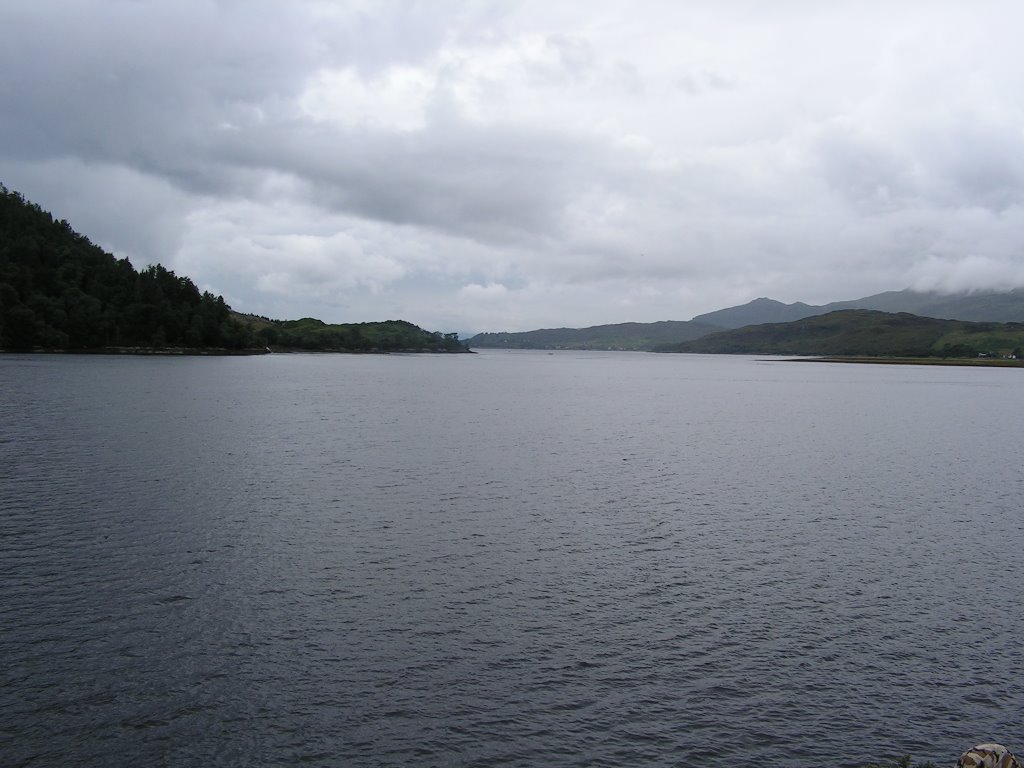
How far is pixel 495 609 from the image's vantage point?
955 inches

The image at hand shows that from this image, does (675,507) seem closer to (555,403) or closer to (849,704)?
(849,704)

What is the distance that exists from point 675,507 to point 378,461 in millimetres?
22784

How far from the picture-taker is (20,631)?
69.9 ft

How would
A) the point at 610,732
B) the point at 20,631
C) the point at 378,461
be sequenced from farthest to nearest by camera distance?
the point at 378,461, the point at 20,631, the point at 610,732

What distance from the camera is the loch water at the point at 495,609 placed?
16984mm

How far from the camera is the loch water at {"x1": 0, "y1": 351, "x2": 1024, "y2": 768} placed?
55.7ft

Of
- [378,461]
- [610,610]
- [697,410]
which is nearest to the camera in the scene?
[610,610]

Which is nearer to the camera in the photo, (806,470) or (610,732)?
(610,732)

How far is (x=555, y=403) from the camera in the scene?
380ft

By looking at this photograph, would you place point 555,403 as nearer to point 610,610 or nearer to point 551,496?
point 551,496

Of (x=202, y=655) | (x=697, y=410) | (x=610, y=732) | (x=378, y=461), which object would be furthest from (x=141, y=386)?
(x=610, y=732)

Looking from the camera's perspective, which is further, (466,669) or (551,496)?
(551,496)

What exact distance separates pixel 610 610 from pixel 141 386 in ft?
345

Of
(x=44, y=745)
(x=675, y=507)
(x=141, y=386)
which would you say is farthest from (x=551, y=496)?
(x=141, y=386)
